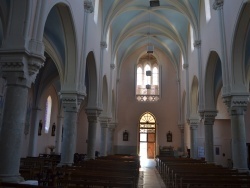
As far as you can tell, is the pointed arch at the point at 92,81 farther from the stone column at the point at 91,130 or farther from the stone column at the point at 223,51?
the stone column at the point at 223,51

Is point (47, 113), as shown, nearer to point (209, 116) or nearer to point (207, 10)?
point (209, 116)

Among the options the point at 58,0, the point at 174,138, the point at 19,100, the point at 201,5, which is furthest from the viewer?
the point at 174,138

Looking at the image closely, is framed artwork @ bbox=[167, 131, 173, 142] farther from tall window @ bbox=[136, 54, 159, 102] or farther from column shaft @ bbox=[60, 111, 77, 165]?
column shaft @ bbox=[60, 111, 77, 165]

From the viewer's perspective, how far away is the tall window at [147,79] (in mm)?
31422

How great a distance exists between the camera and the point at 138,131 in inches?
1207

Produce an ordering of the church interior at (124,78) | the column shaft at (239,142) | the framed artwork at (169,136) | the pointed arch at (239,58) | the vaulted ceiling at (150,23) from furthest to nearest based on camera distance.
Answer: the framed artwork at (169,136)
the vaulted ceiling at (150,23)
the column shaft at (239,142)
the pointed arch at (239,58)
the church interior at (124,78)

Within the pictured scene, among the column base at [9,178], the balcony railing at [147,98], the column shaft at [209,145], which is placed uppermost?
the balcony railing at [147,98]

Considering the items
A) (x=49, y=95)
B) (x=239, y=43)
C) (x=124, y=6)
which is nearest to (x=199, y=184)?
(x=239, y=43)

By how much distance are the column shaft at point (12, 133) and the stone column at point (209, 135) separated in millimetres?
12236

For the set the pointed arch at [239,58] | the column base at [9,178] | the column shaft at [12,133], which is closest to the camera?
the column base at [9,178]

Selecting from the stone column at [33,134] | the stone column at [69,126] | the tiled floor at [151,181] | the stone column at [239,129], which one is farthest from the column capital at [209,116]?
the stone column at [33,134]

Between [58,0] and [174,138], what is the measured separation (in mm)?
23531

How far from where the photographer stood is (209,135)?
16.3 metres

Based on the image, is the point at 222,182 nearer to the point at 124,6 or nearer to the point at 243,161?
the point at 243,161
